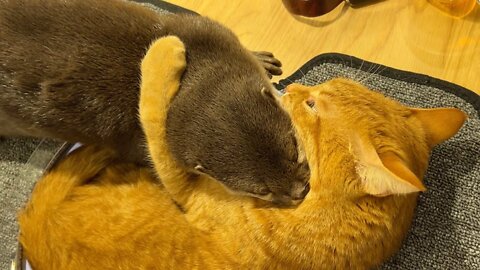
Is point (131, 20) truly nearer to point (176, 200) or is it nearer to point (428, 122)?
point (176, 200)

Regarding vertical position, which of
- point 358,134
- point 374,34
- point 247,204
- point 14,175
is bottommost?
point 14,175

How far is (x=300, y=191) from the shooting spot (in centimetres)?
98

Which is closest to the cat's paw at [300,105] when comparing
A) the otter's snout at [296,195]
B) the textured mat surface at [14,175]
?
the otter's snout at [296,195]

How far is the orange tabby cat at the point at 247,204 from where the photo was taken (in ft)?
2.98

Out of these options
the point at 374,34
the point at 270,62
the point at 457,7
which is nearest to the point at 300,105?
the point at 270,62

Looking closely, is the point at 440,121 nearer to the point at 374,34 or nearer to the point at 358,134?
the point at 358,134

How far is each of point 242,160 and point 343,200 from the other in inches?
7.3

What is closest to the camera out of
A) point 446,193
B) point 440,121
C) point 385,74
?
point 440,121

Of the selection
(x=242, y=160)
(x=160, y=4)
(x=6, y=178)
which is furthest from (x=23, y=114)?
(x=160, y=4)

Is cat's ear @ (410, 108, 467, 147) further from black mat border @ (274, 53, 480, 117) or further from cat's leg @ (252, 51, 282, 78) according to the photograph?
cat's leg @ (252, 51, 282, 78)

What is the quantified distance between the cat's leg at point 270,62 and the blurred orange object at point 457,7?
1.48 feet

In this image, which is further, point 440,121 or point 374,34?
point 374,34

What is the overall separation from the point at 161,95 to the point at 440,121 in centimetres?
50

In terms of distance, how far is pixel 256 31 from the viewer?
4.82 feet
